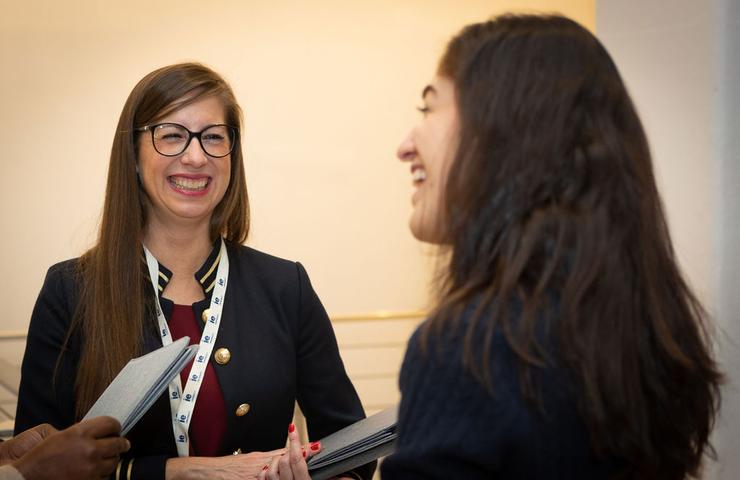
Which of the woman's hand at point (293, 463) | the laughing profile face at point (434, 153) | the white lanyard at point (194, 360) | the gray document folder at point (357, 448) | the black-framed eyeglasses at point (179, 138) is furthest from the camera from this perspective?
the black-framed eyeglasses at point (179, 138)

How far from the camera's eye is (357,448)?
1.61 meters

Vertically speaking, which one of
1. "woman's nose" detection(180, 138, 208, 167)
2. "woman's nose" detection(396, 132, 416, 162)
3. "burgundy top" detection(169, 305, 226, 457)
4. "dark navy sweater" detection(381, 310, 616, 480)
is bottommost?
"burgundy top" detection(169, 305, 226, 457)

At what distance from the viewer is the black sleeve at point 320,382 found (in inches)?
90.4

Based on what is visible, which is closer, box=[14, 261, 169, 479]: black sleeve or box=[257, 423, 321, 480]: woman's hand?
box=[257, 423, 321, 480]: woman's hand

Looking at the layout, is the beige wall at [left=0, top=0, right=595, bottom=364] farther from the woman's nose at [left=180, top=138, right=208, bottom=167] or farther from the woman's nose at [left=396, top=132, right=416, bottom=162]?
the woman's nose at [left=396, top=132, right=416, bottom=162]

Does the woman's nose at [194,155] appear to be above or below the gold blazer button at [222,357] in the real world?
above

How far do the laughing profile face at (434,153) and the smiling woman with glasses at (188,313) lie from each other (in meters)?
0.97

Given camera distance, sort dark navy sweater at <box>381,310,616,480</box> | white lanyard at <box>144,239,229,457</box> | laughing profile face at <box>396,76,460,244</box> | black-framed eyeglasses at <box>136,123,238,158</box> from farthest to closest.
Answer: black-framed eyeglasses at <box>136,123,238,158</box>
white lanyard at <box>144,239,229,457</box>
laughing profile face at <box>396,76,460,244</box>
dark navy sweater at <box>381,310,616,480</box>

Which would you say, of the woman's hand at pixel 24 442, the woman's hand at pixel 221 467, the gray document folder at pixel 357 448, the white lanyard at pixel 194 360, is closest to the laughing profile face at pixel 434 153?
the gray document folder at pixel 357 448

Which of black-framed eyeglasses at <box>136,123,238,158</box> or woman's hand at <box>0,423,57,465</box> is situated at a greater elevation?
black-framed eyeglasses at <box>136,123,238,158</box>

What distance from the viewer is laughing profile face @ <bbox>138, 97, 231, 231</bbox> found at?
222 cm

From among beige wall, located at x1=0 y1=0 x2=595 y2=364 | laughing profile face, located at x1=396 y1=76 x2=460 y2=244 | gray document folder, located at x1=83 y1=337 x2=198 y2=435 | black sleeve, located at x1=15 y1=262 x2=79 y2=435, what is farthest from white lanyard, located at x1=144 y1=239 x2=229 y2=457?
beige wall, located at x1=0 y1=0 x2=595 y2=364

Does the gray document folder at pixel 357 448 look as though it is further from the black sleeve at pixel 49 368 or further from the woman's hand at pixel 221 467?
the black sleeve at pixel 49 368

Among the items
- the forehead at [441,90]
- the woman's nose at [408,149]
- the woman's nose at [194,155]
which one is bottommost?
the woman's nose at [194,155]
